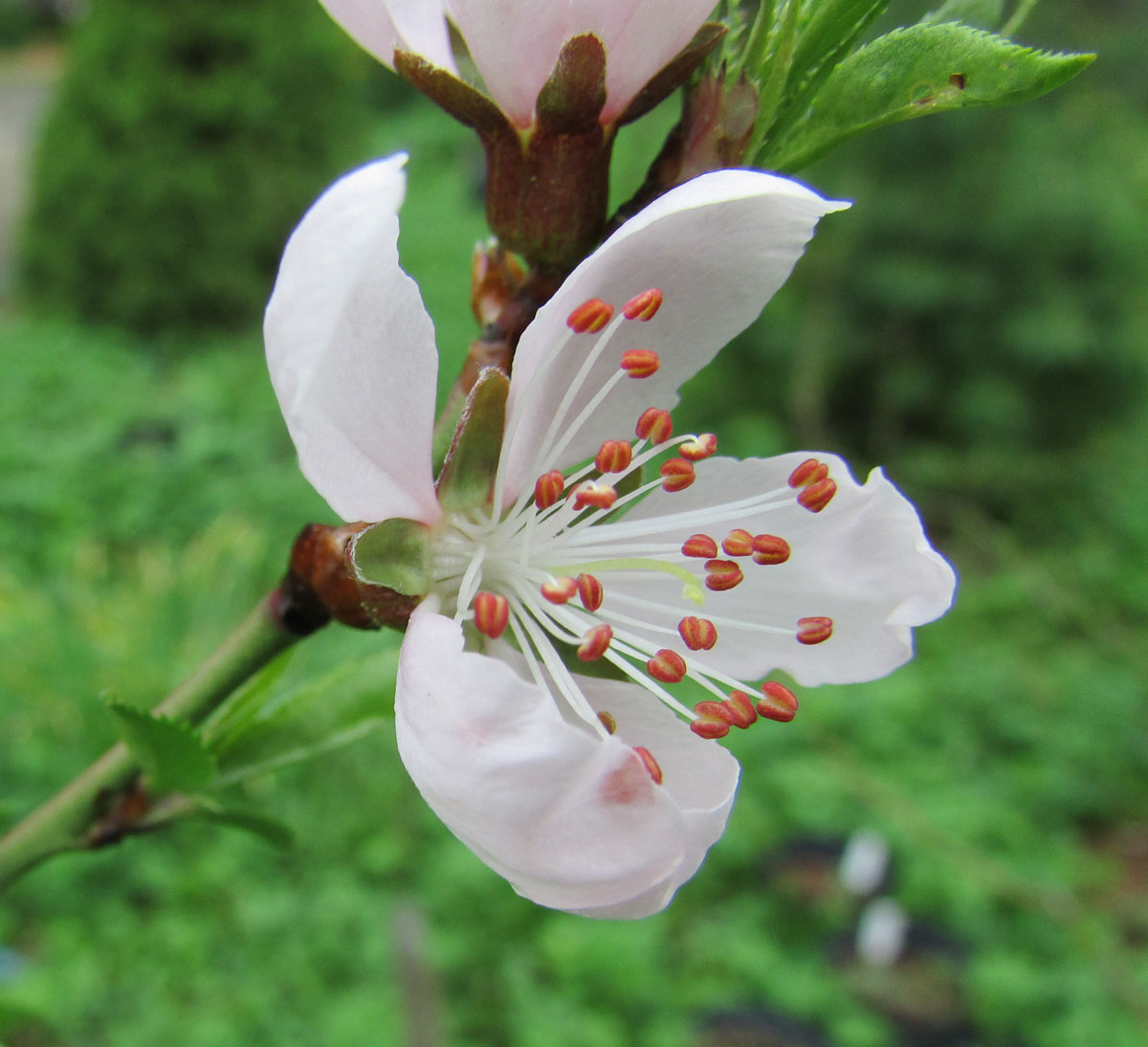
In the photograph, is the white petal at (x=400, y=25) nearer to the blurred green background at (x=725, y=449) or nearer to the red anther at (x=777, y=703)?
the blurred green background at (x=725, y=449)

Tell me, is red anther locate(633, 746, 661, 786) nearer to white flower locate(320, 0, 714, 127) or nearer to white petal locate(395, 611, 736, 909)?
white petal locate(395, 611, 736, 909)

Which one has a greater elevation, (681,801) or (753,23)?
(753,23)

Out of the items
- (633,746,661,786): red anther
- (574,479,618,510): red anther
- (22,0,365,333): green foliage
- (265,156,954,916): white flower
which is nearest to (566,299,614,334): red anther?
(265,156,954,916): white flower

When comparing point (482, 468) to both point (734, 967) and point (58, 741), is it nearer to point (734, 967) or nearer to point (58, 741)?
point (734, 967)

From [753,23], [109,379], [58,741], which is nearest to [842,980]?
[58,741]

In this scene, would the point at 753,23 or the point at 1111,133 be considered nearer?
the point at 753,23

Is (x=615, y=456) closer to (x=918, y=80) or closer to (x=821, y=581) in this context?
(x=821, y=581)

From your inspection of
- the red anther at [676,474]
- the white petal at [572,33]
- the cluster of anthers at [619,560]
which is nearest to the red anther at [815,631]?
the cluster of anthers at [619,560]
